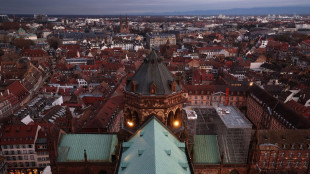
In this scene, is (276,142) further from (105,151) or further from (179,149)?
(105,151)

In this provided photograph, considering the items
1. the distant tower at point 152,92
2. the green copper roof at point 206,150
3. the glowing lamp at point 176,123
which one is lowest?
the green copper roof at point 206,150

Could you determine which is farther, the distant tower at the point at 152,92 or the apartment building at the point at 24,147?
the apartment building at the point at 24,147

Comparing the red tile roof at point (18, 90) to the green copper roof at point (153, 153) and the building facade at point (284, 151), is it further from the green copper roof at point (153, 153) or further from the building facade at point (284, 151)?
the building facade at point (284, 151)

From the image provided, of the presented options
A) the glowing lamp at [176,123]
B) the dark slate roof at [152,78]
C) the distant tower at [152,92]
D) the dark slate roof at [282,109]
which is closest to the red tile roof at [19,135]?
the distant tower at [152,92]

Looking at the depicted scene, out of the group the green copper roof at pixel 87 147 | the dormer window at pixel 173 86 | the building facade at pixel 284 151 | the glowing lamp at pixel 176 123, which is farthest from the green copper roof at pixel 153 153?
the building facade at pixel 284 151

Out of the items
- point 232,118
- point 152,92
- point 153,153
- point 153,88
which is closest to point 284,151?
point 232,118

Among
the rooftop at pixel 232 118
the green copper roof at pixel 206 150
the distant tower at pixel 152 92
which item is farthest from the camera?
the rooftop at pixel 232 118

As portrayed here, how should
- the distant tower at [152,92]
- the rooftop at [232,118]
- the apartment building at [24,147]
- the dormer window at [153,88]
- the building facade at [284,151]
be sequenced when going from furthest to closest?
the apartment building at [24,147], the building facade at [284,151], the rooftop at [232,118], the distant tower at [152,92], the dormer window at [153,88]

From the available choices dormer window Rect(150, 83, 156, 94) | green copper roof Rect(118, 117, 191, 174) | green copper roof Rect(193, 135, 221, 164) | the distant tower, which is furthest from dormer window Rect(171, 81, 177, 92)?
green copper roof Rect(193, 135, 221, 164)

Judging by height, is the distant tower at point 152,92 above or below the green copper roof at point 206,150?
above
